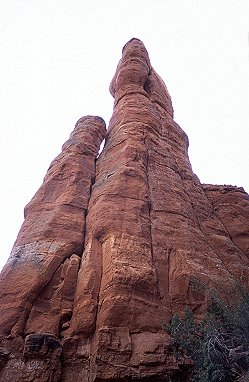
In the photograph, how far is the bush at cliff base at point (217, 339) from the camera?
8.95m

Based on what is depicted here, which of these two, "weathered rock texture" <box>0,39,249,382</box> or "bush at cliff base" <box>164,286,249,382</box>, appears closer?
"bush at cliff base" <box>164,286,249,382</box>

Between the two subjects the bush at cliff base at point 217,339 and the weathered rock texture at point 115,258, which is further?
the weathered rock texture at point 115,258

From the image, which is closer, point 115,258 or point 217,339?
point 217,339

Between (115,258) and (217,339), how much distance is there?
4357 mm

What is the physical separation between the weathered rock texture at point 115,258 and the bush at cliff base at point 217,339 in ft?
1.44

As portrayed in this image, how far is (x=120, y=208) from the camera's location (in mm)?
14414

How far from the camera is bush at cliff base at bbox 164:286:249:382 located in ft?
29.4

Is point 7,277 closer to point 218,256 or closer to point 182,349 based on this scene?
point 182,349

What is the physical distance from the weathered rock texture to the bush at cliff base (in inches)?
17.3

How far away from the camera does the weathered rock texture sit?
31.5ft

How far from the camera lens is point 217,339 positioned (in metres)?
9.48

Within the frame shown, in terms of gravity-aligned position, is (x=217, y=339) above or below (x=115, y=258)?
below

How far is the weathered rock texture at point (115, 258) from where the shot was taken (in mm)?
9594

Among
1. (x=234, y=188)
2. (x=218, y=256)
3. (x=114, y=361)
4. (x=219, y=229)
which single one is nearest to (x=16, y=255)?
(x=114, y=361)
